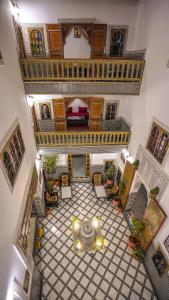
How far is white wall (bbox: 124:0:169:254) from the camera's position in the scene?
5.15 metres

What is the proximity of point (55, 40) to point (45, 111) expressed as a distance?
Answer: 3.31m

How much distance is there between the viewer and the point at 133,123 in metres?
7.72

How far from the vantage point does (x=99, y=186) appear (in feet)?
34.8

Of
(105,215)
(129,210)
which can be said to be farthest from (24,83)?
(129,210)

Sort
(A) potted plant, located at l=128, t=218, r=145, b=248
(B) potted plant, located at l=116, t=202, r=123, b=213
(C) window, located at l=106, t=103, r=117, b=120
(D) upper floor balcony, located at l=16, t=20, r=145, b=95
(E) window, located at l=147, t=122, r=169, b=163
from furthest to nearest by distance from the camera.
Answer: (B) potted plant, located at l=116, t=202, r=123, b=213 < (C) window, located at l=106, t=103, r=117, b=120 < (A) potted plant, located at l=128, t=218, r=145, b=248 < (D) upper floor balcony, located at l=16, t=20, r=145, b=95 < (E) window, located at l=147, t=122, r=169, b=163

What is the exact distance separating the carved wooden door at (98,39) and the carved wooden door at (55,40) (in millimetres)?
1495

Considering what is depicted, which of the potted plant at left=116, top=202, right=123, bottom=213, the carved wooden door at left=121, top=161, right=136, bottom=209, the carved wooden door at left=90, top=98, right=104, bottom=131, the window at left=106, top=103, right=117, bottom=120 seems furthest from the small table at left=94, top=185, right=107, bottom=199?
the window at left=106, top=103, right=117, bottom=120

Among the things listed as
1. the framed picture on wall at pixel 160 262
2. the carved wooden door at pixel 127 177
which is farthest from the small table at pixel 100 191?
the framed picture on wall at pixel 160 262

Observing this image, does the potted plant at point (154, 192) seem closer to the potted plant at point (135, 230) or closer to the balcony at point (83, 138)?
the potted plant at point (135, 230)

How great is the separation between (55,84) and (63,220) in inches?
268

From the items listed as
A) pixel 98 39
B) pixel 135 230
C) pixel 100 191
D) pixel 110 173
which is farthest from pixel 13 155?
pixel 110 173

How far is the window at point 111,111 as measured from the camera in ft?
29.2

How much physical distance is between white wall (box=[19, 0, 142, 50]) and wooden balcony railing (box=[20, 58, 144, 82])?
2.21m

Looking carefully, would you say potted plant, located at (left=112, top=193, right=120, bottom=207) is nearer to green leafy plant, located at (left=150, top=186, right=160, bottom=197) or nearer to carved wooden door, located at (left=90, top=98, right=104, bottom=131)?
green leafy plant, located at (left=150, top=186, right=160, bottom=197)
